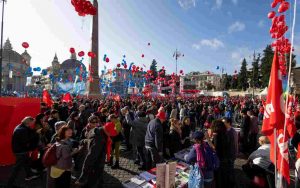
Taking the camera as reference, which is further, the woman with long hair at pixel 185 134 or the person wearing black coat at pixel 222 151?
the woman with long hair at pixel 185 134

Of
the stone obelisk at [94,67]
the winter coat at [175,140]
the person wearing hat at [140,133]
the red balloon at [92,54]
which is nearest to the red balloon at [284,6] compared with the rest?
the winter coat at [175,140]

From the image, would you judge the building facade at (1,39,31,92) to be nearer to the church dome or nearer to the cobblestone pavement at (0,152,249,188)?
the church dome

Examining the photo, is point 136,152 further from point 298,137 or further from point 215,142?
point 298,137

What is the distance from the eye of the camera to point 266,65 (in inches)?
2606

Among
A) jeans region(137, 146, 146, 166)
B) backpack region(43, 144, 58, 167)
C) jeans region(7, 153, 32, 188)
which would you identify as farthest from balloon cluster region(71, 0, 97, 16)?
backpack region(43, 144, 58, 167)

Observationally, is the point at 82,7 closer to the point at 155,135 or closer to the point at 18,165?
the point at 155,135

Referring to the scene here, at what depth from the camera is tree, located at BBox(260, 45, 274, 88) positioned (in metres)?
64.3

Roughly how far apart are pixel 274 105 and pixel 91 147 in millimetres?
3450

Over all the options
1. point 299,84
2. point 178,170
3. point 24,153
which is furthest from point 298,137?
point 299,84

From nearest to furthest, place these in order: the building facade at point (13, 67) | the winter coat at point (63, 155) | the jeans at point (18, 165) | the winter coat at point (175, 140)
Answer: the winter coat at point (63, 155), the jeans at point (18, 165), the winter coat at point (175, 140), the building facade at point (13, 67)

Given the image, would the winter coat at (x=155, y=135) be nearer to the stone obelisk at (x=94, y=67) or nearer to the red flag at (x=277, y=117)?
the red flag at (x=277, y=117)

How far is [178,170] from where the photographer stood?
598cm

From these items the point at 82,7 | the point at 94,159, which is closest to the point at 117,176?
the point at 94,159

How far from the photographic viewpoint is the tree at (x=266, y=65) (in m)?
64.3
